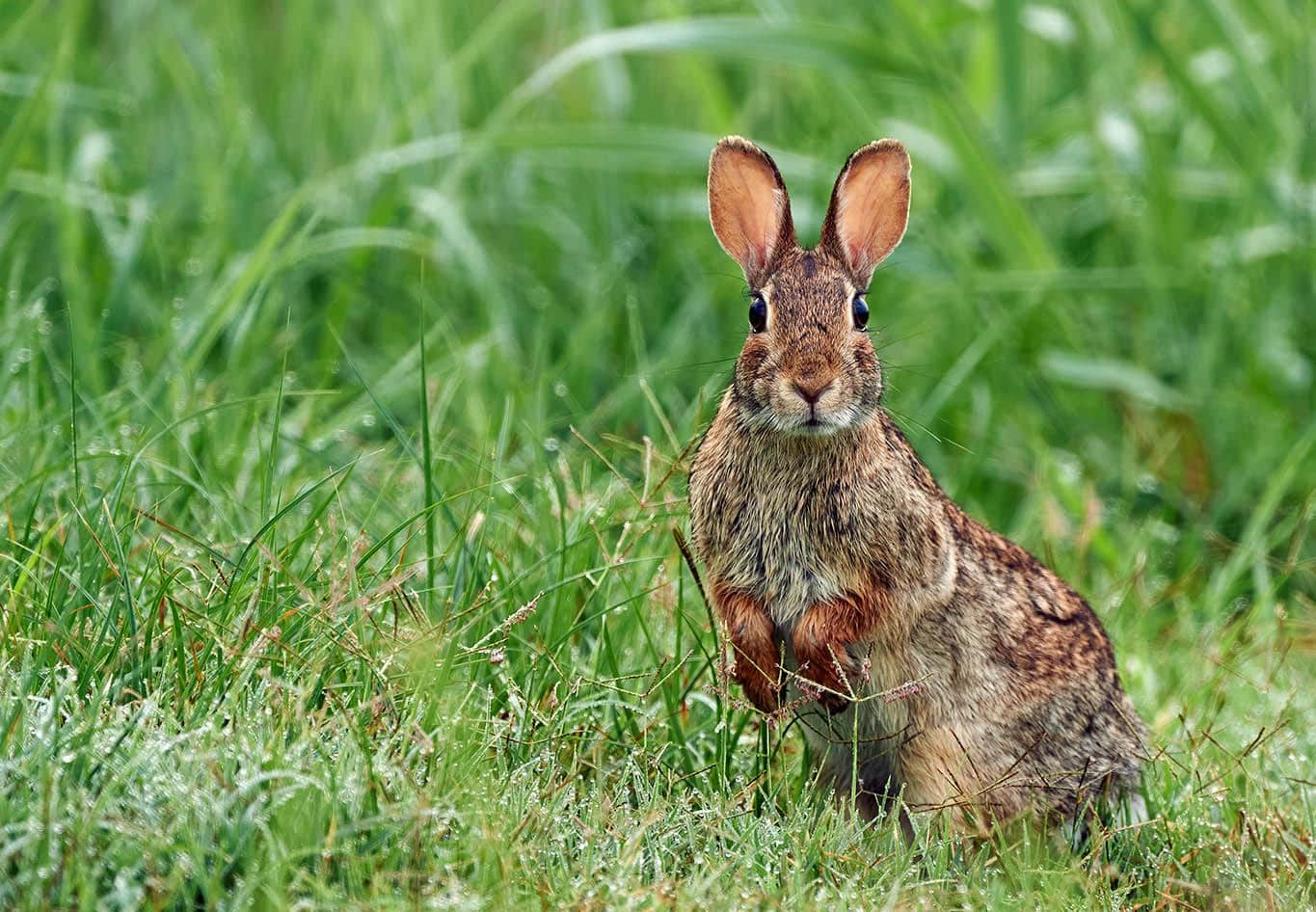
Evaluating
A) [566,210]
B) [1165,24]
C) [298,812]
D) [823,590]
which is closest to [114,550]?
[298,812]

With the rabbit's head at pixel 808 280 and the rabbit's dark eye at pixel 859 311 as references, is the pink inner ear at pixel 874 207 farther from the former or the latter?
the rabbit's dark eye at pixel 859 311

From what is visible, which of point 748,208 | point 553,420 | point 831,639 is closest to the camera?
point 831,639

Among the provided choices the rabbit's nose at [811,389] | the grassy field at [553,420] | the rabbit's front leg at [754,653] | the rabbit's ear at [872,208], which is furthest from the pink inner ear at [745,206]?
the rabbit's front leg at [754,653]

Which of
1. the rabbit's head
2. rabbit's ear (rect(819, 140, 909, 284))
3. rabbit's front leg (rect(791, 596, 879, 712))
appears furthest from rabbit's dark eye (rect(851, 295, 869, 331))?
rabbit's front leg (rect(791, 596, 879, 712))

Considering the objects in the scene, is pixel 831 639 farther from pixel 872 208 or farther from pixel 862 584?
pixel 872 208

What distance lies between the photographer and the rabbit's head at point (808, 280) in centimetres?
361

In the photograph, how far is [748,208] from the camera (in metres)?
3.96

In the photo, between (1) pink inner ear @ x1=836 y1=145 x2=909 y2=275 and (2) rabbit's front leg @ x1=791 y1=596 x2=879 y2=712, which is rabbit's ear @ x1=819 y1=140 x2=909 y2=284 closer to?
(1) pink inner ear @ x1=836 y1=145 x2=909 y2=275

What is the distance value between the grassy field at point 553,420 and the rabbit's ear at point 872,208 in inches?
26.7

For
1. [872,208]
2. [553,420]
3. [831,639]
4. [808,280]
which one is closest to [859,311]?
[808,280]

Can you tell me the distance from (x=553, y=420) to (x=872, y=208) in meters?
1.46

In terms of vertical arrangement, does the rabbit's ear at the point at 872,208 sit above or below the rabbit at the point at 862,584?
above

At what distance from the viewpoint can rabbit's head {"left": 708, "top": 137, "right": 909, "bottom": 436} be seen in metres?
3.61

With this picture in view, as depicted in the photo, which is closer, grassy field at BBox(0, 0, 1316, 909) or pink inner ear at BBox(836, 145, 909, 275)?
grassy field at BBox(0, 0, 1316, 909)
